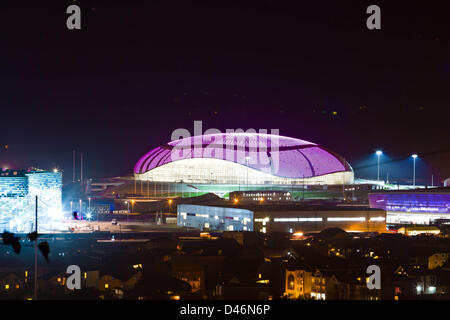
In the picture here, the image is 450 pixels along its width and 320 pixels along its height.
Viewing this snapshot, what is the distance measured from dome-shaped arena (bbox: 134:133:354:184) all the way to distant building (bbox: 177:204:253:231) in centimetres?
1956

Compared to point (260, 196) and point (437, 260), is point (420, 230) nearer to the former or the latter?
point (437, 260)

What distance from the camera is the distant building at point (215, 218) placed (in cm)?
3356

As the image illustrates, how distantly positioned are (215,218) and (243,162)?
77.2ft

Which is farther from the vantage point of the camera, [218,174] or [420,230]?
[218,174]

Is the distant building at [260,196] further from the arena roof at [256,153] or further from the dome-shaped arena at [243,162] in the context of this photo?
the arena roof at [256,153]

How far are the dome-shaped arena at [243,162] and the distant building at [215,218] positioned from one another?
19.6 meters

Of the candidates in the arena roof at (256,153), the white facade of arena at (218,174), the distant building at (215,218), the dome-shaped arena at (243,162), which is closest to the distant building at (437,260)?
the distant building at (215,218)

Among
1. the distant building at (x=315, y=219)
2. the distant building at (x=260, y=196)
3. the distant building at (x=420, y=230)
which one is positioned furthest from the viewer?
the distant building at (x=260, y=196)

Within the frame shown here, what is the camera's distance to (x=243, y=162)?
5953 cm

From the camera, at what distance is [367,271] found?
62.5 ft

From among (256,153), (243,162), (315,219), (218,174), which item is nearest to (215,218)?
(315,219)
